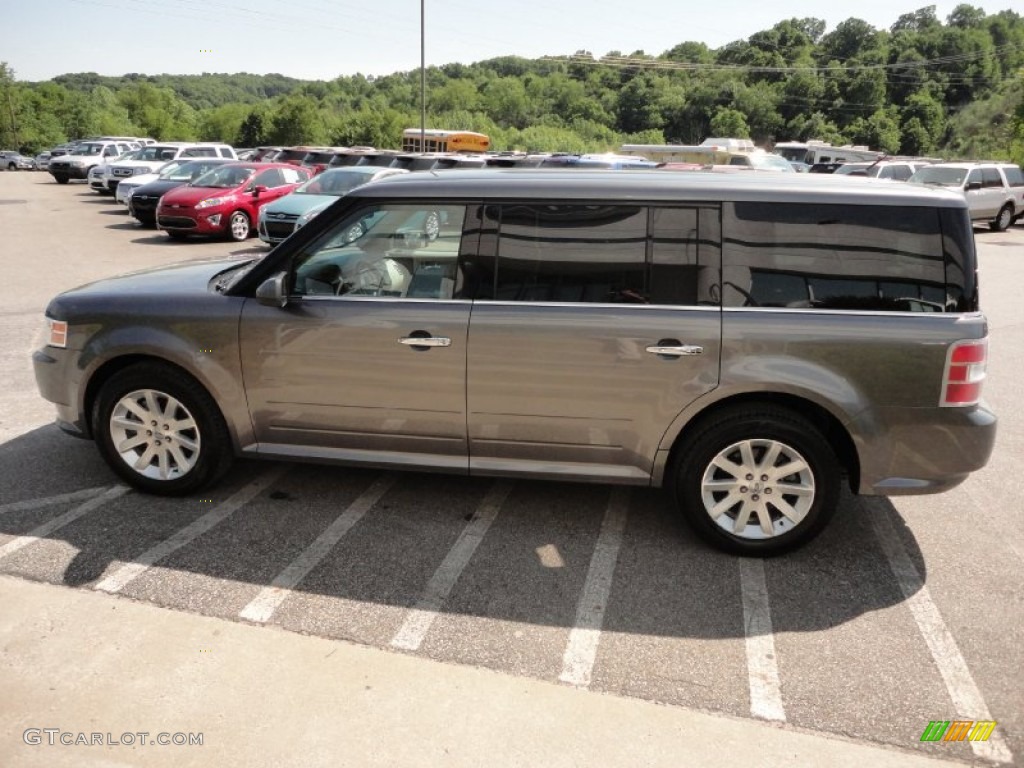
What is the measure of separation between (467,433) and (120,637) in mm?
1818

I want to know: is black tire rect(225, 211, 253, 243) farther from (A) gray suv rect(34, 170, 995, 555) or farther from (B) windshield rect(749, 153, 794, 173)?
(B) windshield rect(749, 153, 794, 173)

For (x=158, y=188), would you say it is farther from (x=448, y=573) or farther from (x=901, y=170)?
(x=901, y=170)

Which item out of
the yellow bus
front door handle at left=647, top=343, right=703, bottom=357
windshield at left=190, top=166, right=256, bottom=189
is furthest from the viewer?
the yellow bus

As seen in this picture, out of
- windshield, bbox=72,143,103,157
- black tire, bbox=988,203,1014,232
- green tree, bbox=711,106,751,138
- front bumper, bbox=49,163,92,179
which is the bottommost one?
black tire, bbox=988,203,1014,232

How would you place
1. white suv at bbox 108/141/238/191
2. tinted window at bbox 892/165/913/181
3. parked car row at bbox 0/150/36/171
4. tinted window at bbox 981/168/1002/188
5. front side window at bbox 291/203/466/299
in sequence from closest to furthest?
front side window at bbox 291/203/466/299 → tinted window at bbox 981/168/1002/188 → white suv at bbox 108/141/238/191 → tinted window at bbox 892/165/913/181 → parked car row at bbox 0/150/36/171

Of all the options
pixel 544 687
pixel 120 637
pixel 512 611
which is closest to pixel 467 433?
pixel 512 611

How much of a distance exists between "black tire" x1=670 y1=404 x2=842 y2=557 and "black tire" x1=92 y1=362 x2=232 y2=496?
2575 mm

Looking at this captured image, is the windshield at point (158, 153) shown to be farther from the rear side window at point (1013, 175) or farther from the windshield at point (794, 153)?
the windshield at point (794, 153)

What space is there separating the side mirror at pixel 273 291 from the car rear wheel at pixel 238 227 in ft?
43.0

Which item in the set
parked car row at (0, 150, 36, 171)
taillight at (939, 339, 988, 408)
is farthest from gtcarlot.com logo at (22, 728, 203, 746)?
parked car row at (0, 150, 36, 171)

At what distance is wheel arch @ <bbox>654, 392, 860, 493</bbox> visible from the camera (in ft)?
12.9

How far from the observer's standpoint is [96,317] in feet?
14.7

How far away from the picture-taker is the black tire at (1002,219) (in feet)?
73.2

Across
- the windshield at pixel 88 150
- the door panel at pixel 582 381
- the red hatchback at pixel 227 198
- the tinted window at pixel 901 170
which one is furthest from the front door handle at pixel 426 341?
the windshield at pixel 88 150
